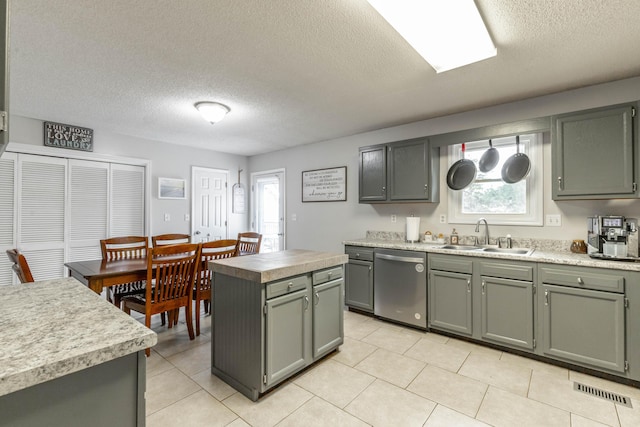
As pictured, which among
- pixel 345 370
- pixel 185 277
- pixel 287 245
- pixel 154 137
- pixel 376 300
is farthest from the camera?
pixel 287 245

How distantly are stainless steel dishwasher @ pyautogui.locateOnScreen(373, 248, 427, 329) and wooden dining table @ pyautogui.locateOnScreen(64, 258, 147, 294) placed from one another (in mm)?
2393

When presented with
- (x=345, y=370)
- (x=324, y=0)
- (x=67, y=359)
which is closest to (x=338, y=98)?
(x=324, y=0)

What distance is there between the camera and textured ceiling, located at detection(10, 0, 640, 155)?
1749 mm

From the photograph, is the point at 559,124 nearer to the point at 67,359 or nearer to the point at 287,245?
the point at 67,359

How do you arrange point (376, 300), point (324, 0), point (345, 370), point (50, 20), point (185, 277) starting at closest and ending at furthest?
1. point (324, 0)
2. point (50, 20)
3. point (345, 370)
4. point (185, 277)
5. point (376, 300)

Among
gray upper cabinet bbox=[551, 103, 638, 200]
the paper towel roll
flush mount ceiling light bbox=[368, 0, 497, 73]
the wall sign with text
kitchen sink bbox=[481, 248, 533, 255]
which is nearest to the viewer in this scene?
flush mount ceiling light bbox=[368, 0, 497, 73]

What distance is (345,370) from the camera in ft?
7.91

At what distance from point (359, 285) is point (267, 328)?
1.88 m

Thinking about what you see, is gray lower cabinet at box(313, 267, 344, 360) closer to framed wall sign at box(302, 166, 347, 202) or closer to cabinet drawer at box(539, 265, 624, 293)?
cabinet drawer at box(539, 265, 624, 293)

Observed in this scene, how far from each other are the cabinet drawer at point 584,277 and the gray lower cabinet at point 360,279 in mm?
1666

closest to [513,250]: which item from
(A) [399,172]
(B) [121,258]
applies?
(A) [399,172]

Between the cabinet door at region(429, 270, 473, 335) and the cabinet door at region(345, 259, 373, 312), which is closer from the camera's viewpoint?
the cabinet door at region(429, 270, 473, 335)

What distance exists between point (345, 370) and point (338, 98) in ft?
8.12

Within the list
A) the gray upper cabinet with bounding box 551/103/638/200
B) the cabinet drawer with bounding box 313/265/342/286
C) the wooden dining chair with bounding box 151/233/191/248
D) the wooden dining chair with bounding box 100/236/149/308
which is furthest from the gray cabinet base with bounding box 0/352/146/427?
the gray upper cabinet with bounding box 551/103/638/200
